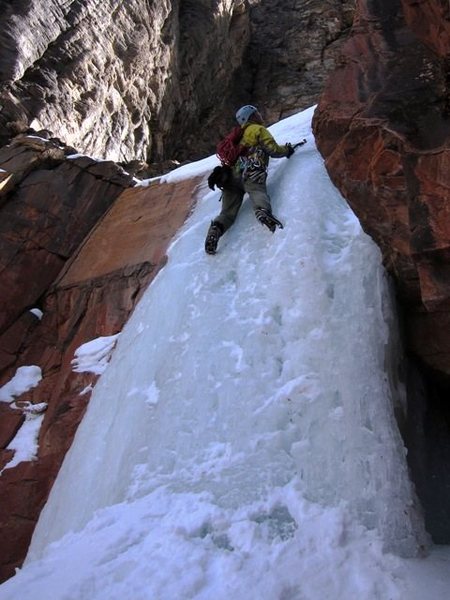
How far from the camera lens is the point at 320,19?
22.3 metres

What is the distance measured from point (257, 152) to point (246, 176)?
423 mm

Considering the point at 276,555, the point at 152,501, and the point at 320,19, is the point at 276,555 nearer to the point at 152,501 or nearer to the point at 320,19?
the point at 152,501

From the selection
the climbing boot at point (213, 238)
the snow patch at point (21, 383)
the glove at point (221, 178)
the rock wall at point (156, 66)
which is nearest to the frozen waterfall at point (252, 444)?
the climbing boot at point (213, 238)

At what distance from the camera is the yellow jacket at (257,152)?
680cm

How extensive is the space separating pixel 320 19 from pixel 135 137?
35.1ft

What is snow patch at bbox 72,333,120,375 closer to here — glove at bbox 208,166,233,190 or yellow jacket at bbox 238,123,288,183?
glove at bbox 208,166,233,190


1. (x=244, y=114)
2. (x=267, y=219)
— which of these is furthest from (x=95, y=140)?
(x=267, y=219)

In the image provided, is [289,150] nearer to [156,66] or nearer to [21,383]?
[21,383]

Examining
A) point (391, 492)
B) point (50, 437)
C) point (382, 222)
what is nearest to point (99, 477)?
point (50, 437)

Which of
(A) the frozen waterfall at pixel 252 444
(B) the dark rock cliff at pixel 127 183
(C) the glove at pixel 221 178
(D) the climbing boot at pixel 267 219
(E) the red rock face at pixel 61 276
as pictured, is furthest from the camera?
(C) the glove at pixel 221 178

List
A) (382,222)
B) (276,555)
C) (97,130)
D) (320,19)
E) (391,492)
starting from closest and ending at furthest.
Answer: (276,555)
(391,492)
(382,222)
(97,130)
(320,19)

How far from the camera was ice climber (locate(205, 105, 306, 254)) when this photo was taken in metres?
6.50

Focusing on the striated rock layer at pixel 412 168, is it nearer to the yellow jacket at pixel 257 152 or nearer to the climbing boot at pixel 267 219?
the climbing boot at pixel 267 219

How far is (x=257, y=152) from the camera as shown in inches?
276
